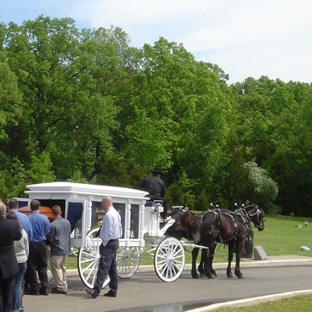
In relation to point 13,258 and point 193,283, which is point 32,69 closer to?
point 193,283

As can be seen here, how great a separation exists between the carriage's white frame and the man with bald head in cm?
63

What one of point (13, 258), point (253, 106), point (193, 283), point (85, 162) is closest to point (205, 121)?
point (85, 162)

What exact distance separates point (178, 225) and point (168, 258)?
6.11 feet

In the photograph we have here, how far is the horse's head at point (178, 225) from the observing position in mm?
18273

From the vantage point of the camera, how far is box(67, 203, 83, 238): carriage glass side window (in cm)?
1462

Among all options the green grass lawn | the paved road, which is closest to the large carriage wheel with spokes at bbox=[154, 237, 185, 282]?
the paved road

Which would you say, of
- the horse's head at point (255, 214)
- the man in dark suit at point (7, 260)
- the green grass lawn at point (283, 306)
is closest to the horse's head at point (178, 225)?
the horse's head at point (255, 214)

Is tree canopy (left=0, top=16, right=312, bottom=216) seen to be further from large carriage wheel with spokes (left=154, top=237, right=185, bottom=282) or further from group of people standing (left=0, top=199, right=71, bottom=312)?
group of people standing (left=0, top=199, right=71, bottom=312)

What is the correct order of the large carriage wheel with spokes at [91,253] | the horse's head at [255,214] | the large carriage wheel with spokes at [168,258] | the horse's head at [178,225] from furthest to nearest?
the horse's head at [255,214] → the horse's head at [178,225] → the large carriage wheel with spokes at [168,258] → the large carriage wheel with spokes at [91,253]

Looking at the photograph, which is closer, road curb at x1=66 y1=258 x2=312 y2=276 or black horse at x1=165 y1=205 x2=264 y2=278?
black horse at x1=165 y1=205 x2=264 y2=278

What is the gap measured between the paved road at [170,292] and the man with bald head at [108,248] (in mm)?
272

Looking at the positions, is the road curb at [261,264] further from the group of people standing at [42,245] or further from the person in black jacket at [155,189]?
the group of people standing at [42,245]

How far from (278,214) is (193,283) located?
50.7m

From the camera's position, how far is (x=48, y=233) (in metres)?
14.0
